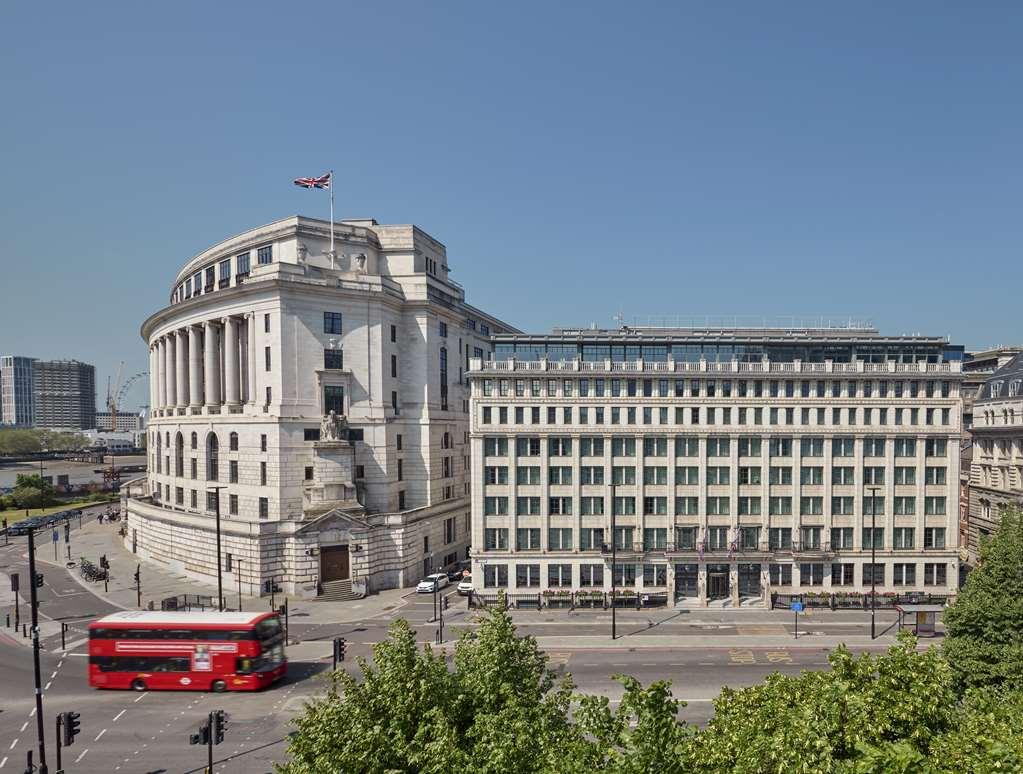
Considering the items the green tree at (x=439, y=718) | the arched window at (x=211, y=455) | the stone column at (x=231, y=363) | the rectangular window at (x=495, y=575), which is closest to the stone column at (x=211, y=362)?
the stone column at (x=231, y=363)

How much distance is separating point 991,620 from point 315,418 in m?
60.8

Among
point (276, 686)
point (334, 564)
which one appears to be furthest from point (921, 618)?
point (334, 564)

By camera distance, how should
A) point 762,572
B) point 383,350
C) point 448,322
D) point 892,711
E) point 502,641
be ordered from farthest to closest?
point 448,322 < point 383,350 < point 762,572 < point 502,641 < point 892,711

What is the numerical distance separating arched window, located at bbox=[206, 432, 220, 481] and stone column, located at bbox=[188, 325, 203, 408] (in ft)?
22.6

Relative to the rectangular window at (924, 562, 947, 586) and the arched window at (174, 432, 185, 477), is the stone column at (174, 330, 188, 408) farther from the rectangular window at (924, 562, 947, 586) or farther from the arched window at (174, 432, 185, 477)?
the rectangular window at (924, 562, 947, 586)

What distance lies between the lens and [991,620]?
30.5m

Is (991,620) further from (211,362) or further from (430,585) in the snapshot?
(211,362)

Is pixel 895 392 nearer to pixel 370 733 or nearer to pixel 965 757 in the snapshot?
pixel 965 757

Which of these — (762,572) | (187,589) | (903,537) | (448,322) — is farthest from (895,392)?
(187,589)

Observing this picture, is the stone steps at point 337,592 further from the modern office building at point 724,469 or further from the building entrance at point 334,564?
the modern office building at point 724,469

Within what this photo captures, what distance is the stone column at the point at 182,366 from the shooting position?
78562 mm

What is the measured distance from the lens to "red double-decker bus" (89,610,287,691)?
3703 cm

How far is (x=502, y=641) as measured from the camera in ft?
67.3

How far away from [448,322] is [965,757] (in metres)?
71.9
